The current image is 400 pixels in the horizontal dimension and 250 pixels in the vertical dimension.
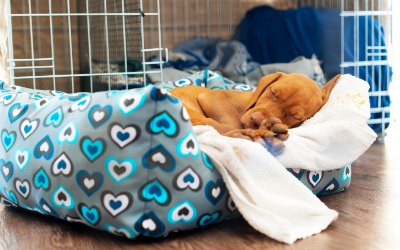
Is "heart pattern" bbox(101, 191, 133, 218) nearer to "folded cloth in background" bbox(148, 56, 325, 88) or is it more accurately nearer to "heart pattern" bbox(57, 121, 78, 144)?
"heart pattern" bbox(57, 121, 78, 144)

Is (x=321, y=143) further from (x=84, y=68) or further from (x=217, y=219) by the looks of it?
(x=84, y=68)

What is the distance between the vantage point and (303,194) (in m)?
1.06

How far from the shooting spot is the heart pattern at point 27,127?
1.07m

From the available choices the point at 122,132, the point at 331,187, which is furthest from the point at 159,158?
the point at 331,187

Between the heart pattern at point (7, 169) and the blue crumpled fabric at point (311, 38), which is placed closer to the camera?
the heart pattern at point (7, 169)

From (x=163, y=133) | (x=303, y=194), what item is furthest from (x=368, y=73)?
(x=163, y=133)

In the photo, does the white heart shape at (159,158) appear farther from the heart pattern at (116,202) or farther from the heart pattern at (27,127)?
the heart pattern at (27,127)

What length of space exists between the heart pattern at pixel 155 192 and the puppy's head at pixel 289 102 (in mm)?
639

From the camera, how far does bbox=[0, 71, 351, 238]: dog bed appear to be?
89cm

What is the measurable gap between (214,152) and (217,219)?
7.2 inches

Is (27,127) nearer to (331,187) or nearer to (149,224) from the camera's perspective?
(149,224)

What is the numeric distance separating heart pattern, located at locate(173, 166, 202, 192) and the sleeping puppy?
1.35ft

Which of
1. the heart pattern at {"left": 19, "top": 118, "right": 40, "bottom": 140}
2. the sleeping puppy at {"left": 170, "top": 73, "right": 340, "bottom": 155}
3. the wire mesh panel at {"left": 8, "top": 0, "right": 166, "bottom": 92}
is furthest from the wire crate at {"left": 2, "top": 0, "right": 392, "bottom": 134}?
the heart pattern at {"left": 19, "top": 118, "right": 40, "bottom": 140}

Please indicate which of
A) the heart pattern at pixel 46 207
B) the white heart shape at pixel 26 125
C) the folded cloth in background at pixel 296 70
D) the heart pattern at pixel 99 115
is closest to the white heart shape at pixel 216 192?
the heart pattern at pixel 99 115
